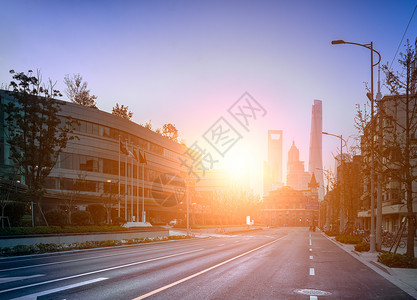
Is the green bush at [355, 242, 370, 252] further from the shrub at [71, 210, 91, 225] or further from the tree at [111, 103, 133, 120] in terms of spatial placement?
the tree at [111, 103, 133, 120]

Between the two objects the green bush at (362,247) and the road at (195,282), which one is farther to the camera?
the green bush at (362,247)

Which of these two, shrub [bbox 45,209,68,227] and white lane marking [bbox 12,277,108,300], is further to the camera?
shrub [bbox 45,209,68,227]

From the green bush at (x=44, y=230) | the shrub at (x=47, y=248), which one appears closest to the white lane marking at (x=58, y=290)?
the shrub at (x=47, y=248)

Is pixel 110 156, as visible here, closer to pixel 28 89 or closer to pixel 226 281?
pixel 28 89

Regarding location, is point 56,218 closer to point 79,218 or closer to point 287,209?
point 79,218

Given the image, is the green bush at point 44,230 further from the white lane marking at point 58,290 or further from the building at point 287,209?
the building at point 287,209

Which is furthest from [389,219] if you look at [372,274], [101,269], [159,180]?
[101,269]

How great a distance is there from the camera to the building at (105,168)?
2175 inches

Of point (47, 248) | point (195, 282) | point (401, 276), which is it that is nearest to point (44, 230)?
point (47, 248)

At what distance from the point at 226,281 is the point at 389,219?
206ft

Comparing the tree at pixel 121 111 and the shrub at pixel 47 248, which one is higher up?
the tree at pixel 121 111

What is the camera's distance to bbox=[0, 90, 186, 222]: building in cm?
5525

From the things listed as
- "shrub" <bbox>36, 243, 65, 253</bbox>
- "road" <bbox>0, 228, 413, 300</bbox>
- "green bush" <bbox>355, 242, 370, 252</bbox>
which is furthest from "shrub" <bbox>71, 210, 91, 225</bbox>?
"green bush" <bbox>355, 242, 370, 252</bbox>

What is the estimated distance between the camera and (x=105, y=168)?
67.7m
